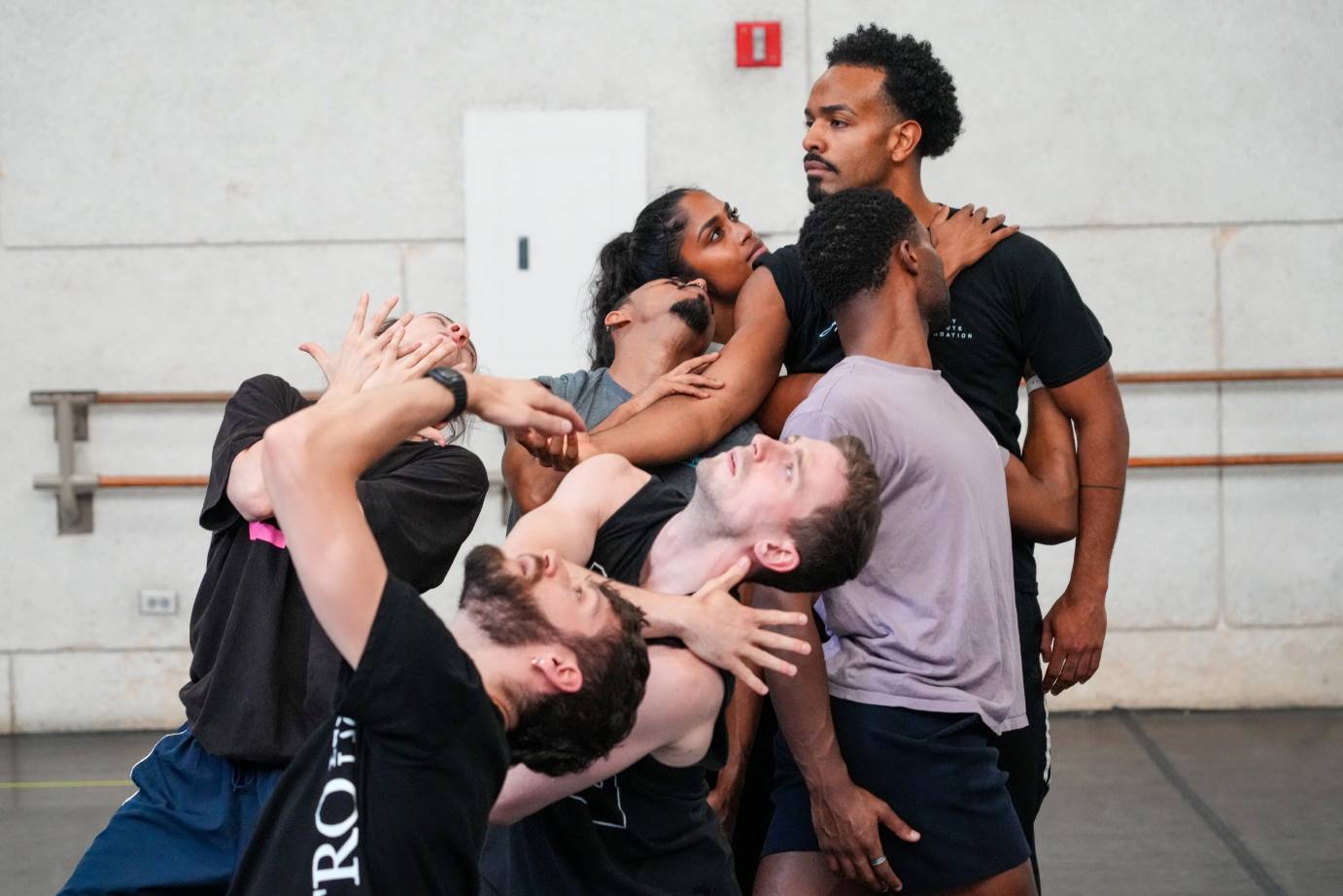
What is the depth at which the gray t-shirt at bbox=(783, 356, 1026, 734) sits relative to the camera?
6.62 feet

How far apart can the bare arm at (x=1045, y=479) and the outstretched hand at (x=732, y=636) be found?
82 centimetres

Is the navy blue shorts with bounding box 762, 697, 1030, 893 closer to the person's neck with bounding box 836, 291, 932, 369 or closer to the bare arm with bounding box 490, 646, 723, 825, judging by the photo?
the bare arm with bounding box 490, 646, 723, 825

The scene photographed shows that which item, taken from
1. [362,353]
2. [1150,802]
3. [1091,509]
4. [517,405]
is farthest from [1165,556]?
[517,405]

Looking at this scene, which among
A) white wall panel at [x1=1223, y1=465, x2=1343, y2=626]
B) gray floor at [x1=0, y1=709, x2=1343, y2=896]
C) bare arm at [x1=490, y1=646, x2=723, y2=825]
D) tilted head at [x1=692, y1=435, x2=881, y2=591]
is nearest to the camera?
bare arm at [x1=490, y1=646, x2=723, y2=825]

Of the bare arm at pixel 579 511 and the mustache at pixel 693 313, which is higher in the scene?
the mustache at pixel 693 313

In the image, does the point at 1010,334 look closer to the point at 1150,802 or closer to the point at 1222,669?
the point at 1150,802

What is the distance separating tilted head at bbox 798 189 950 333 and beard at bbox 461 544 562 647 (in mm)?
784

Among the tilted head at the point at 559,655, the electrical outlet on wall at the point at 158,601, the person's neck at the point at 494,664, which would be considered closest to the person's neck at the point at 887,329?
the tilted head at the point at 559,655

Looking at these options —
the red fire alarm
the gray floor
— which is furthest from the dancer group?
the red fire alarm

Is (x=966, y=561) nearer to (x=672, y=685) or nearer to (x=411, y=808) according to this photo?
(x=672, y=685)

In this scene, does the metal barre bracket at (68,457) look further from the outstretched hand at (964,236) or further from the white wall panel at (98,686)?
the outstretched hand at (964,236)

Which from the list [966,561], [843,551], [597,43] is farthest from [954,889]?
[597,43]

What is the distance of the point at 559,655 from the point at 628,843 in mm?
374

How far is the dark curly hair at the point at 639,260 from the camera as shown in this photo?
2787mm
